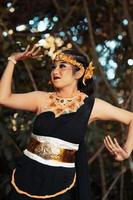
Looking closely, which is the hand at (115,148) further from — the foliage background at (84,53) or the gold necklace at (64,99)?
the foliage background at (84,53)

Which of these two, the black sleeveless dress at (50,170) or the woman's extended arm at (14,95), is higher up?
the woman's extended arm at (14,95)

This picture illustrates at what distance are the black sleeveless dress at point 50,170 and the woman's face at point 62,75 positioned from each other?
0.13 meters

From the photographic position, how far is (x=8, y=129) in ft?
13.5

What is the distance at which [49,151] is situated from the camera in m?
2.78

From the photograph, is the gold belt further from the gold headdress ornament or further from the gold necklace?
the gold headdress ornament

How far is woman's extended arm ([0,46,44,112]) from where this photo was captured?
276cm

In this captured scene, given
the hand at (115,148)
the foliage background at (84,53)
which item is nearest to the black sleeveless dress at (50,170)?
the hand at (115,148)

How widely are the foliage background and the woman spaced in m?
1.17

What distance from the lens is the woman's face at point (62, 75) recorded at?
9.36 ft

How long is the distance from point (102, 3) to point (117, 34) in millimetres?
267

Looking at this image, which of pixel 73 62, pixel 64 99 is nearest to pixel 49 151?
pixel 64 99

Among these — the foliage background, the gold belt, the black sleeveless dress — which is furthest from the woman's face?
the foliage background

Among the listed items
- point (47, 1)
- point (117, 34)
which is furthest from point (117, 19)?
point (47, 1)

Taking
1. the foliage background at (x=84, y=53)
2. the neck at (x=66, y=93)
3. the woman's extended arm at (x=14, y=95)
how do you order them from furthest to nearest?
the foliage background at (x=84, y=53) < the neck at (x=66, y=93) < the woman's extended arm at (x=14, y=95)
